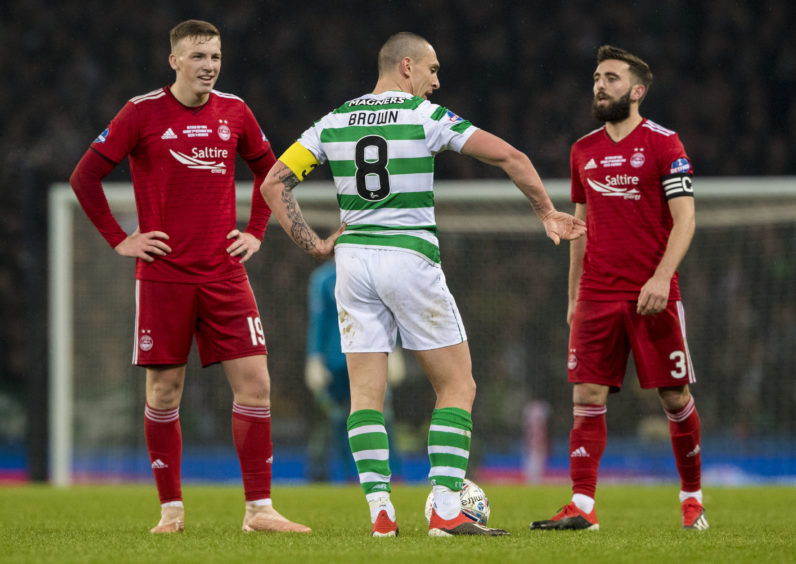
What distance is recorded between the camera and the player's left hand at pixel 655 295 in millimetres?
4457

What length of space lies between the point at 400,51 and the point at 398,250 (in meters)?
0.78

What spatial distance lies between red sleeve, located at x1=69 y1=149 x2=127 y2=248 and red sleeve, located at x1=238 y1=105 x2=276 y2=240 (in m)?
0.58

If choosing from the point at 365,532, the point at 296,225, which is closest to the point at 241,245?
the point at 296,225

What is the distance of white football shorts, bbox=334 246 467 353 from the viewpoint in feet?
13.4

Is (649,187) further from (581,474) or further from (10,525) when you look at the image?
(10,525)

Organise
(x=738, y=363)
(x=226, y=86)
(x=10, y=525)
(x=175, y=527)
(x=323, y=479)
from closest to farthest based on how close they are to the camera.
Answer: (x=175, y=527) → (x=10, y=525) → (x=323, y=479) → (x=738, y=363) → (x=226, y=86)

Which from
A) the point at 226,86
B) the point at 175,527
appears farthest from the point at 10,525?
the point at 226,86

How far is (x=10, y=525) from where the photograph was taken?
4.96 metres

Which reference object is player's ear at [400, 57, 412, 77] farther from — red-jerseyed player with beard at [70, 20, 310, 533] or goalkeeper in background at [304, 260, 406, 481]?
goalkeeper in background at [304, 260, 406, 481]

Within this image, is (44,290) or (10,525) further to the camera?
(44,290)

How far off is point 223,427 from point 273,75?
647cm

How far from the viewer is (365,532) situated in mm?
4469

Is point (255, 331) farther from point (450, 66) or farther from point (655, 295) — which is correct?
point (450, 66)

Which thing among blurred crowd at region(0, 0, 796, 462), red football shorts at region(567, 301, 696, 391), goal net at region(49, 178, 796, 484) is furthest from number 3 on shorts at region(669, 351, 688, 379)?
blurred crowd at region(0, 0, 796, 462)
